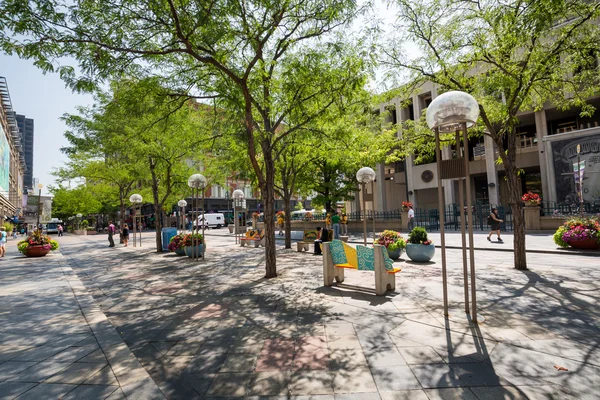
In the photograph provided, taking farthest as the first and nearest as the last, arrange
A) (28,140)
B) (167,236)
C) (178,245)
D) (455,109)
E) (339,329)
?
(28,140), (167,236), (178,245), (455,109), (339,329)

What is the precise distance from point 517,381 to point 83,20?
8597 mm

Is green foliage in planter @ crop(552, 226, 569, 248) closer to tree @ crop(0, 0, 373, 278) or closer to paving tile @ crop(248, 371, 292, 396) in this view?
tree @ crop(0, 0, 373, 278)

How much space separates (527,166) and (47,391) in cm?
3478

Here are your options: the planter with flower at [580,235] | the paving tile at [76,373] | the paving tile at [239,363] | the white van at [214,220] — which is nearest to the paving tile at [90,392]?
the paving tile at [76,373]

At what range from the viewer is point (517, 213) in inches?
322

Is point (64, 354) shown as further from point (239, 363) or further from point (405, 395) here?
point (405, 395)

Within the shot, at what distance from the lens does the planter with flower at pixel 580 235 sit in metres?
10.7

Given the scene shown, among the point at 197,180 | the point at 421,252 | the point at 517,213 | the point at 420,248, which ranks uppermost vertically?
the point at 197,180

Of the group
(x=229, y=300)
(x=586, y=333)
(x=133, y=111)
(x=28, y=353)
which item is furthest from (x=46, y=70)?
(x=586, y=333)

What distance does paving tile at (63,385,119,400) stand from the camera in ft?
9.58

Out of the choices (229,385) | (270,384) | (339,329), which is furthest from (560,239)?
(229,385)

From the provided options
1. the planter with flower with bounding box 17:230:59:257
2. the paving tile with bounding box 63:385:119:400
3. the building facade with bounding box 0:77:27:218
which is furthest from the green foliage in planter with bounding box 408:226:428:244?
the building facade with bounding box 0:77:27:218

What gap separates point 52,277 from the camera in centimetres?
985

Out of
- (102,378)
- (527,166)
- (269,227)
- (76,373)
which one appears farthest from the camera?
(527,166)
